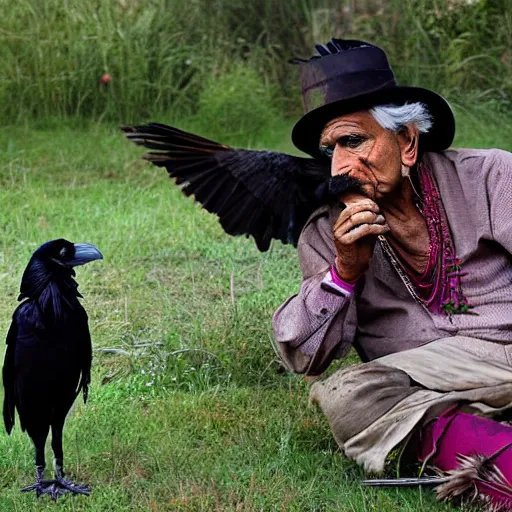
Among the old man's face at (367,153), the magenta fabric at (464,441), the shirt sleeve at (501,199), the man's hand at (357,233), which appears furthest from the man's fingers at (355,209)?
the magenta fabric at (464,441)

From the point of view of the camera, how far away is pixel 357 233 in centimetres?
341

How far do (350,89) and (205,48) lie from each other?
17.3ft

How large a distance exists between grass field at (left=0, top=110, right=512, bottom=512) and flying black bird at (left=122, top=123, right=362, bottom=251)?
0.69 metres

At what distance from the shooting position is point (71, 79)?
830 cm

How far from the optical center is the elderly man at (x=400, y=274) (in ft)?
11.5

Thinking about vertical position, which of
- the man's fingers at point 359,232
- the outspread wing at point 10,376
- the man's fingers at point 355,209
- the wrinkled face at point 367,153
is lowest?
the outspread wing at point 10,376

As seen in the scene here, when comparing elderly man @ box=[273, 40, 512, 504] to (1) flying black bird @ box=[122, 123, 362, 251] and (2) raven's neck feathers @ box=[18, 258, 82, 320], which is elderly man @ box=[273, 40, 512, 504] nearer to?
→ (1) flying black bird @ box=[122, 123, 362, 251]

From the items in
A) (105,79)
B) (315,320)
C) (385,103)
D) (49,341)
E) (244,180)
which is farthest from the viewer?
(105,79)

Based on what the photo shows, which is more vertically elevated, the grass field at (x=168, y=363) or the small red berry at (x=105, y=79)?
the small red berry at (x=105, y=79)

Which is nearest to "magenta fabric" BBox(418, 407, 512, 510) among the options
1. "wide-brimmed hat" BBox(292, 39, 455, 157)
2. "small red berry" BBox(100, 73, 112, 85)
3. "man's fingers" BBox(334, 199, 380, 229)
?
"man's fingers" BBox(334, 199, 380, 229)

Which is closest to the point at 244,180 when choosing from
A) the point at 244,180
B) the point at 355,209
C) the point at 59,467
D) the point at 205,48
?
the point at 244,180

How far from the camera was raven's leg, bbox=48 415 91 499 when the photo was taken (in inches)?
131

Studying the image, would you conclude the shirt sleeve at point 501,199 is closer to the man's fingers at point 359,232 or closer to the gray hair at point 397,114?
the gray hair at point 397,114

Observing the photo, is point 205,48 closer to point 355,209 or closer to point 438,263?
point 438,263
